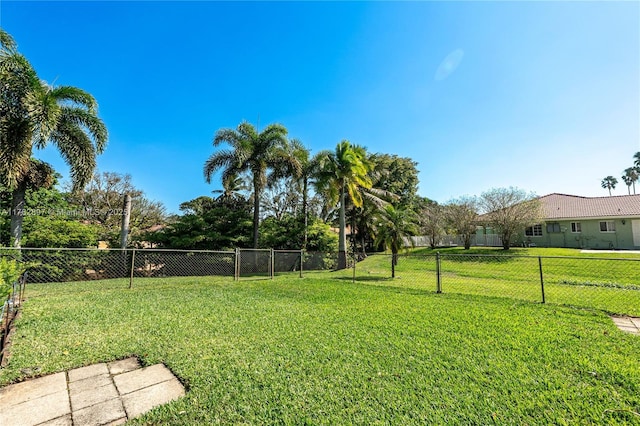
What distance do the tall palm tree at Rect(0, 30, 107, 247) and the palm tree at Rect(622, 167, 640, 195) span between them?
72482mm

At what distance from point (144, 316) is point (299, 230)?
10.6 m

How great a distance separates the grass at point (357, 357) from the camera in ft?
7.09

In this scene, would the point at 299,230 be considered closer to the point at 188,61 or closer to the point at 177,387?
the point at 188,61

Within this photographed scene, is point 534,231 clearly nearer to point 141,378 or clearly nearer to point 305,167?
point 305,167

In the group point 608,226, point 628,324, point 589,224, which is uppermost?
point 589,224

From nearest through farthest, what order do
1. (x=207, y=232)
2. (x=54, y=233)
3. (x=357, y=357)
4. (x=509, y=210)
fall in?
(x=357, y=357), (x=54, y=233), (x=207, y=232), (x=509, y=210)

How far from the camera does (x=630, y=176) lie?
153ft

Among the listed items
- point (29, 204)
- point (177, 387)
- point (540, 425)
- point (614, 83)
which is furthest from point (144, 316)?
point (614, 83)

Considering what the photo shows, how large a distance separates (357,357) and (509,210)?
20305 millimetres

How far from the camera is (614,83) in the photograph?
8.17m

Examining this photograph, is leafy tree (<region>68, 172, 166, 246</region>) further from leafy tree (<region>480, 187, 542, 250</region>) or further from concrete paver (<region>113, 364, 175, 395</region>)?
leafy tree (<region>480, 187, 542, 250</region>)

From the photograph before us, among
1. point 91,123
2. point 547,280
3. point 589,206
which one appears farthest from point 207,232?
point 589,206

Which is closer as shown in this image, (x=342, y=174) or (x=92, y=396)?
(x=92, y=396)

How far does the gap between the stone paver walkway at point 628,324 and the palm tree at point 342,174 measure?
1055 cm
